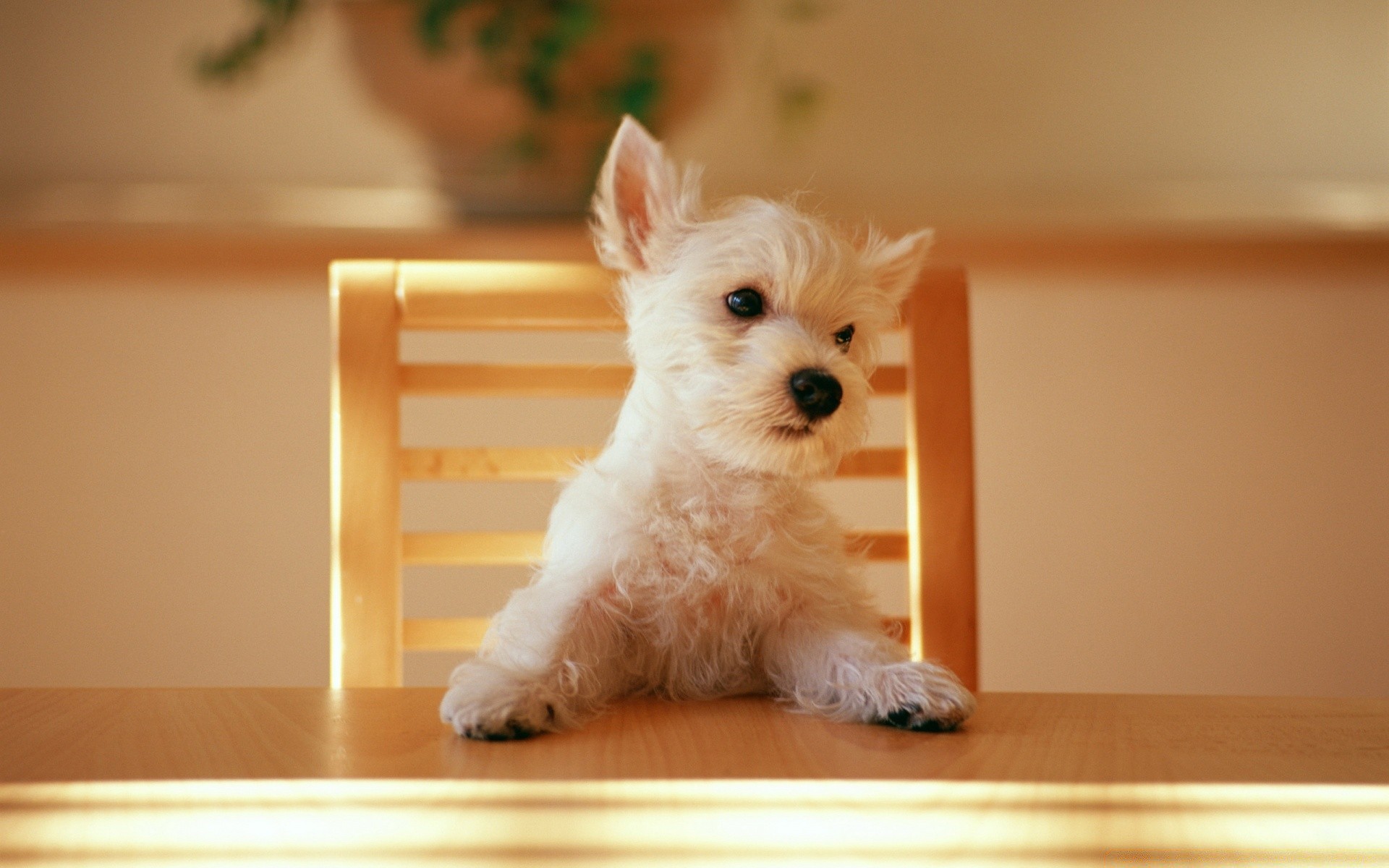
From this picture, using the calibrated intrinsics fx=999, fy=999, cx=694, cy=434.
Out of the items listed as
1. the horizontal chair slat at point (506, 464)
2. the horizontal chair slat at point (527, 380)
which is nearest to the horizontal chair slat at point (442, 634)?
the horizontal chair slat at point (506, 464)

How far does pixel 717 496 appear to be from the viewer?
97 centimetres

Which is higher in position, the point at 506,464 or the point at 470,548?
the point at 506,464

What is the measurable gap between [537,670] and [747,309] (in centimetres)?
40

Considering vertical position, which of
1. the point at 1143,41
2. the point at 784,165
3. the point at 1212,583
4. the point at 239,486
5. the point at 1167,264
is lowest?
the point at 1212,583

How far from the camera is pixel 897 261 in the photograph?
114cm

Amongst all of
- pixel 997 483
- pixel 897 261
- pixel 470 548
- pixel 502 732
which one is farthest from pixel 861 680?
pixel 997 483

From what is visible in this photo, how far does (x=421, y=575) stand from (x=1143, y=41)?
1728 mm

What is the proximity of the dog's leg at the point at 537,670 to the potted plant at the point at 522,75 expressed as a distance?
1.06 metres

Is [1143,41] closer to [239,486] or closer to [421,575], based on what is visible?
[421,575]

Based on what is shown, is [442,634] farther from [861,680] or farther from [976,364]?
[976,364]

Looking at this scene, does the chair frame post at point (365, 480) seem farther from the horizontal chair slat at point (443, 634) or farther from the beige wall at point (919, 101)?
the beige wall at point (919, 101)

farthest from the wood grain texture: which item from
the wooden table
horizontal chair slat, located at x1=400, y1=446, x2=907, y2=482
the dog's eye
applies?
horizontal chair slat, located at x1=400, y1=446, x2=907, y2=482

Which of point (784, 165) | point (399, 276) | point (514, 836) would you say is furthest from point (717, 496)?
point (784, 165)

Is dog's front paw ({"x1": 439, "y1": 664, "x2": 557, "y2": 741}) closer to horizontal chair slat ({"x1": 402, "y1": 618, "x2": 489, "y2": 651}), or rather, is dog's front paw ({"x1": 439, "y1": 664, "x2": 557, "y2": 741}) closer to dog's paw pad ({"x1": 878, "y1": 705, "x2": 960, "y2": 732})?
dog's paw pad ({"x1": 878, "y1": 705, "x2": 960, "y2": 732})
